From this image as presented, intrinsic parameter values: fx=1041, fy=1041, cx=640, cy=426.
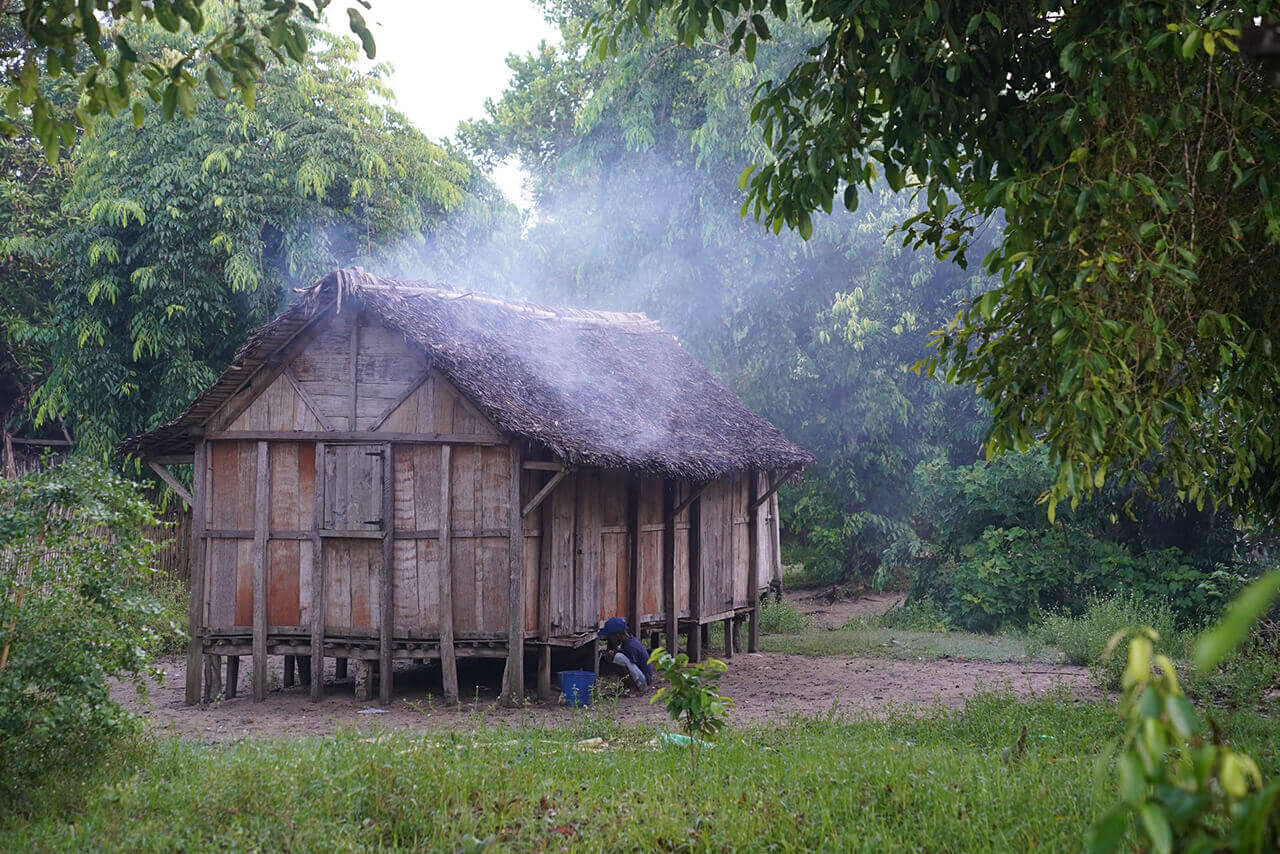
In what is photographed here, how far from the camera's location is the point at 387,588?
1075 cm

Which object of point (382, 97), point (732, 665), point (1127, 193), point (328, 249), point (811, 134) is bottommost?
point (732, 665)

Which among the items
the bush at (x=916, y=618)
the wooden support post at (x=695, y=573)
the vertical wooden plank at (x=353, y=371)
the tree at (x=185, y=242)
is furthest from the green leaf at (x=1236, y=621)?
the bush at (x=916, y=618)

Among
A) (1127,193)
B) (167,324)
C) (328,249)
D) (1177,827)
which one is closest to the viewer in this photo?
(1177,827)

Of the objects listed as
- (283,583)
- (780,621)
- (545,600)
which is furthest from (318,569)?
(780,621)

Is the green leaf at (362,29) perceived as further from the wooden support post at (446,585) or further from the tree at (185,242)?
the tree at (185,242)

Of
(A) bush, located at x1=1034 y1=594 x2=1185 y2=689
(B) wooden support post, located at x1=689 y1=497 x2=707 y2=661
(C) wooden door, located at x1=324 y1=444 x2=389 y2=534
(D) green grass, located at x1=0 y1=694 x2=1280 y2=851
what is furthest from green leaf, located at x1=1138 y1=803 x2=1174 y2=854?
(B) wooden support post, located at x1=689 y1=497 x2=707 y2=661

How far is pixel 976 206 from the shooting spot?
5418mm

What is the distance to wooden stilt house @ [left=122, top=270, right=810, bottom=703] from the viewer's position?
10734mm

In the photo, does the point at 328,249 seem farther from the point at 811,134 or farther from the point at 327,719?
the point at 811,134

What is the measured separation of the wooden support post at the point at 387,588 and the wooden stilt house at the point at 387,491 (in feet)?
0.07

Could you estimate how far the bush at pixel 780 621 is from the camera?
17.9 meters

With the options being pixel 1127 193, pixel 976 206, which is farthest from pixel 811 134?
pixel 1127 193

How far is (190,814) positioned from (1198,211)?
5896 mm

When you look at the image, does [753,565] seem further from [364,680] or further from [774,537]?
[364,680]
